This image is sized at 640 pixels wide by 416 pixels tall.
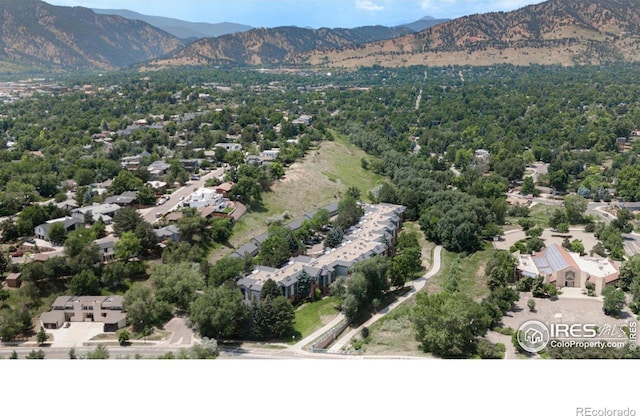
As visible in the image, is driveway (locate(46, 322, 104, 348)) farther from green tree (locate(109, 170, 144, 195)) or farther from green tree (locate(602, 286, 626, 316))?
green tree (locate(602, 286, 626, 316))

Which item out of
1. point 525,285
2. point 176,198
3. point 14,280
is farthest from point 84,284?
point 525,285

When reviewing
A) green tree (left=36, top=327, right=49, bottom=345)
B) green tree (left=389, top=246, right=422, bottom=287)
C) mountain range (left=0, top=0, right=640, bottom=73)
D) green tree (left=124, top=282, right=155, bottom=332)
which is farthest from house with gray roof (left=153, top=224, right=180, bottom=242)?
mountain range (left=0, top=0, right=640, bottom=73)

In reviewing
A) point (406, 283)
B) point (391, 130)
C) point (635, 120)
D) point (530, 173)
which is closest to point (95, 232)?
point (406, 283)

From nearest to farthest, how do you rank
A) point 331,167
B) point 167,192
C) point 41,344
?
point 41,344 < point 167,192 < point 331,167

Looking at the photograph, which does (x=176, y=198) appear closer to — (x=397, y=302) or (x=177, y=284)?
(x=177, y=284)

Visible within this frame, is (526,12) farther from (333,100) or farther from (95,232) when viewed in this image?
(95,232)

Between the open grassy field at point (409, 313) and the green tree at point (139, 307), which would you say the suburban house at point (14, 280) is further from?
the open grassy field at point (409, 313)
